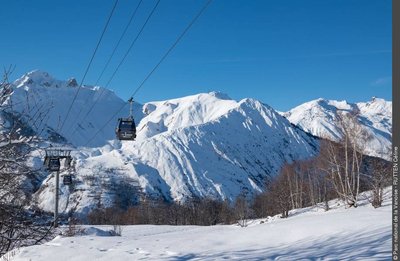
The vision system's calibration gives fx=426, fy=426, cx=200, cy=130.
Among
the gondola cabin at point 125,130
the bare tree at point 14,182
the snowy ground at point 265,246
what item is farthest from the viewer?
the gondola cabin at point 125,130

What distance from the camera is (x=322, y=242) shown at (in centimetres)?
1366

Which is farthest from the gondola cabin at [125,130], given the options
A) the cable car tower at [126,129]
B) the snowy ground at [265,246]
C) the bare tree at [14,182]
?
the bare tree at [14,182]

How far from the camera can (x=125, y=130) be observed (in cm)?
2422

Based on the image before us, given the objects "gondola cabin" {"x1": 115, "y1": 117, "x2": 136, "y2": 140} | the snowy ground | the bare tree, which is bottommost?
the snowy ground

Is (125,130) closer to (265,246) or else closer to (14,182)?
(265,246)

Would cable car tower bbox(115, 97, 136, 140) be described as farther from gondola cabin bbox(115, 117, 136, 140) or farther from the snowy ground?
the snowy ground

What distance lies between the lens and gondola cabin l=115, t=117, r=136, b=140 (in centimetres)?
2406

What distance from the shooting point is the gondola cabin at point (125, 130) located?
2406 centimetres

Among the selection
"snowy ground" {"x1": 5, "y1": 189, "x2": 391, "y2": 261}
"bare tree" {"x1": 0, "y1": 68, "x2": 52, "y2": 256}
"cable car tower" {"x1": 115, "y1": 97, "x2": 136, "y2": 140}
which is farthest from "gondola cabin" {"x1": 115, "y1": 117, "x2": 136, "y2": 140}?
"bare tree" {"x1": 0, "y1": 68, "x2": 52, "y2": 256}

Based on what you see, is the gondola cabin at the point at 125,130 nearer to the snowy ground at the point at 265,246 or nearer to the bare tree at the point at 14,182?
the snowy ground at the point at 265,246

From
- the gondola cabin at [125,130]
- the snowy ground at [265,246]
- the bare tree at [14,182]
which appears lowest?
the snowy ground at [265,246]

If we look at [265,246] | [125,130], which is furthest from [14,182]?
[125,130]

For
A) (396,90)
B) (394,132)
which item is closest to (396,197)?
(394,132)

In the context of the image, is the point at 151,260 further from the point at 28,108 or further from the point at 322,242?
the point at 28,108
